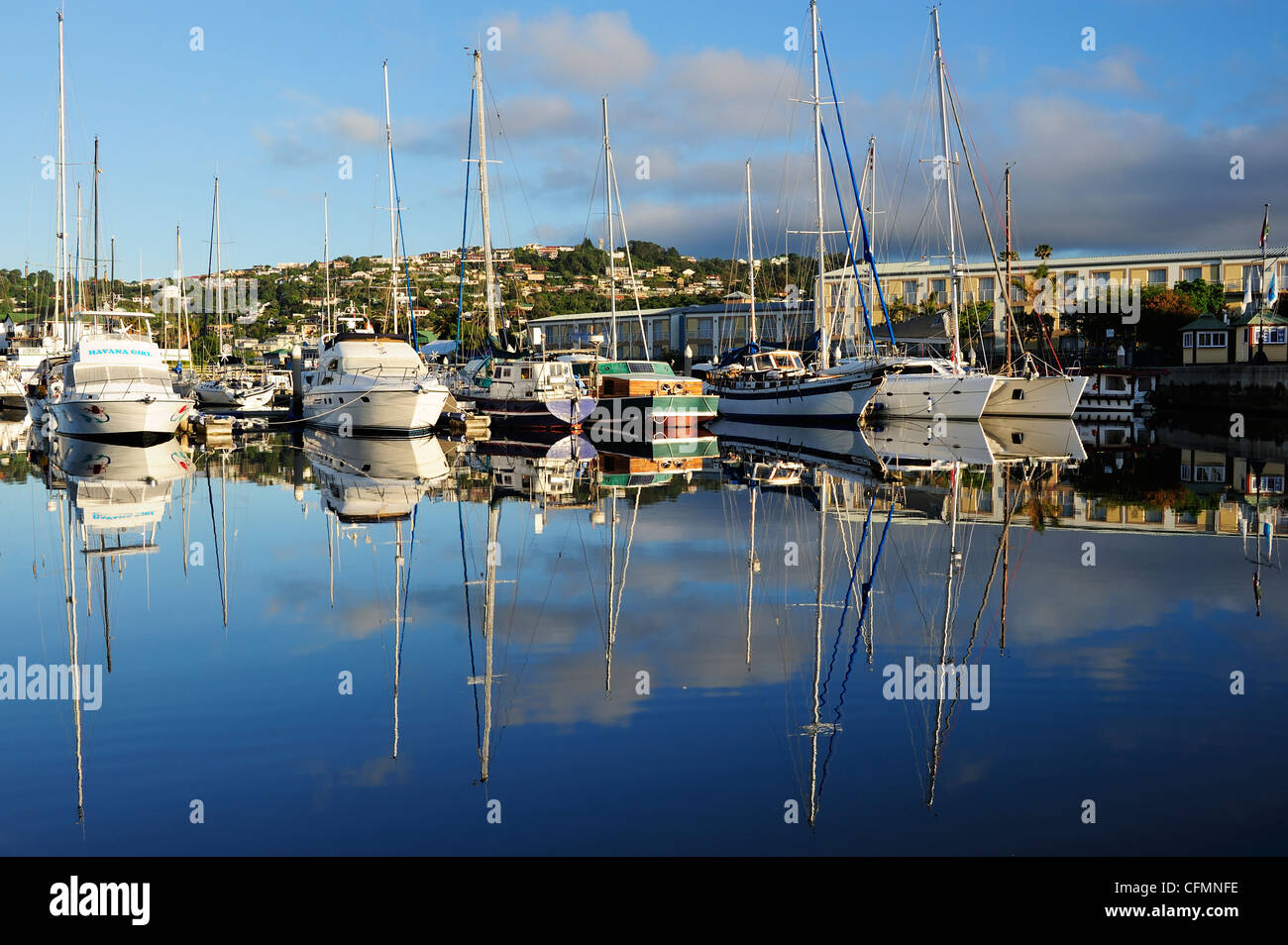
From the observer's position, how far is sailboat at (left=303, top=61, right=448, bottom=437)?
40.5 metres

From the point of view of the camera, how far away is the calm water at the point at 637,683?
21.5ft

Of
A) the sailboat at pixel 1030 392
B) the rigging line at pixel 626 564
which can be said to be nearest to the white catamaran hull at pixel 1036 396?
the sailboat at pixel 1030 392

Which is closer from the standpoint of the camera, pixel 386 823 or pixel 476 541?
pixel 386 823

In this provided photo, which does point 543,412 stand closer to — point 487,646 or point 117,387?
point 117,387

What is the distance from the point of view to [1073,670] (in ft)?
32.1

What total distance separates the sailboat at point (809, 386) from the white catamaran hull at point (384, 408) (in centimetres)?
1606

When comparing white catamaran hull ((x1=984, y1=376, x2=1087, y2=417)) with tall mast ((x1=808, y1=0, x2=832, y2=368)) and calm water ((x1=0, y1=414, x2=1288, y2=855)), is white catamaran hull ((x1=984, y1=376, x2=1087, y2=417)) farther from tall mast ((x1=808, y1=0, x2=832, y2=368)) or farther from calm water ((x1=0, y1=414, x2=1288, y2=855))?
calm water ((x1=0, y1=414, x2=1288, y2=855))

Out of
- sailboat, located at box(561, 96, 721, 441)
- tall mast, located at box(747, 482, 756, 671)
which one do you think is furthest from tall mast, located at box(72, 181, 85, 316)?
tall mast, located at box(747, 482, 756, 671)
